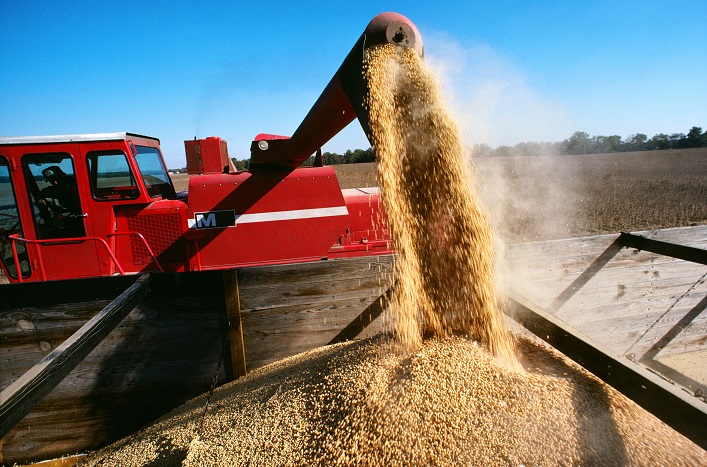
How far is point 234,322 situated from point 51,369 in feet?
4.34

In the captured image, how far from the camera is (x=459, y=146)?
209 centimetres

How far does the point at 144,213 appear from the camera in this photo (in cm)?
409

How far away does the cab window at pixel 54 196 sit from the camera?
12.9 feet

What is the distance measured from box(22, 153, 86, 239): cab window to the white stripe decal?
1178 mm

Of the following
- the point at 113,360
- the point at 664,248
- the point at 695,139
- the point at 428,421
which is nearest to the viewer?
the point at 428,421

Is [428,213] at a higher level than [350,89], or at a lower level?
lower

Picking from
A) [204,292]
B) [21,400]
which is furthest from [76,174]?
[21,400]

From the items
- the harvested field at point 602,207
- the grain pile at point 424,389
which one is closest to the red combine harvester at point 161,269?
the grain pile at point 424,389

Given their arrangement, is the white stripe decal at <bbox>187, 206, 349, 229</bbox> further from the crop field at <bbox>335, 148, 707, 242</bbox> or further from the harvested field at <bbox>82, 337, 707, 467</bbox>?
the harvested field at <bbox>82, 337, 707, 467</bbox>

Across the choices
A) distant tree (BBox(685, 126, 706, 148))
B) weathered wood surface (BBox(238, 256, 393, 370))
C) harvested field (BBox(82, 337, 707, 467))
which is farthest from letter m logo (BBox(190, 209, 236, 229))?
distant tree (BBox(685, 126, 706, 148))

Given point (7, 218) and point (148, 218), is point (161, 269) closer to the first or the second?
point (148, 218)

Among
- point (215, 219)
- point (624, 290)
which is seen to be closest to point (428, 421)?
point (624, 290)

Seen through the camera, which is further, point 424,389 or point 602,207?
point 602,207

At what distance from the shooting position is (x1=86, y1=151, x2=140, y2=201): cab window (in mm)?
3994
